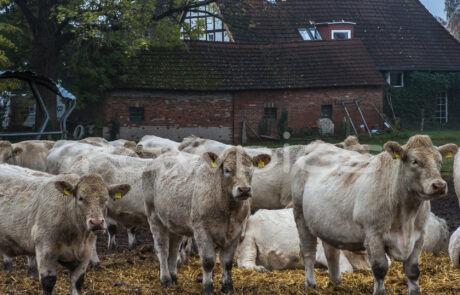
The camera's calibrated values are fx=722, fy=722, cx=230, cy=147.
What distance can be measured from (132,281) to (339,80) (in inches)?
1147

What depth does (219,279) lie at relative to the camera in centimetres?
914

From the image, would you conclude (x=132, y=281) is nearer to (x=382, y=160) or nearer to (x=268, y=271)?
(x=268, y=271)

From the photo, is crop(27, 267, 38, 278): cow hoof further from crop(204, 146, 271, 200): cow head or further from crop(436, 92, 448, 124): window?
crop(436, 92, 448, 124): window

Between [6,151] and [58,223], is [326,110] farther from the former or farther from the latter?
[58,223]

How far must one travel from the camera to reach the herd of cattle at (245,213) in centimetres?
725

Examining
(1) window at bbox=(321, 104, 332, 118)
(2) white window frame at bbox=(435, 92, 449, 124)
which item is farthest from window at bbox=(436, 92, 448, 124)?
(1) window at bbox=(321, 104, 332, 118)

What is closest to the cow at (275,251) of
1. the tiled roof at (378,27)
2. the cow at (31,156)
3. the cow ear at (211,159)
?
the cow ear at (211,159)

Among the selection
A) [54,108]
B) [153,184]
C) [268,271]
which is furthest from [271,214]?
[54,108]

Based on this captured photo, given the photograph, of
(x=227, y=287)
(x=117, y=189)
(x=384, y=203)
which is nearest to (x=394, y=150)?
(x=384, y=203)

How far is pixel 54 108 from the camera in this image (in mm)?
26875

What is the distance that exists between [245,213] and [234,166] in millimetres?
623

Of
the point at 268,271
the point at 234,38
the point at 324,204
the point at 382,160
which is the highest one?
the point at 234,38

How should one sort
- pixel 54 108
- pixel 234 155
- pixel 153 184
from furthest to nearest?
pixel 54 108 < pixel 153 184 < pixel 234 155

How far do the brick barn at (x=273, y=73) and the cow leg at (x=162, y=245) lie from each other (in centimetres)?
2168
